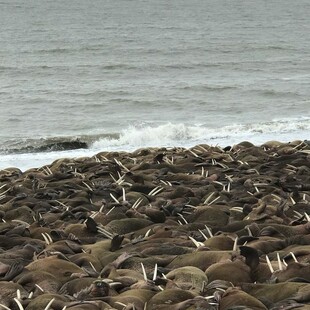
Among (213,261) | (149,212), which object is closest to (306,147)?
(149,212)

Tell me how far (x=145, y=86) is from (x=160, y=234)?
26.2 m

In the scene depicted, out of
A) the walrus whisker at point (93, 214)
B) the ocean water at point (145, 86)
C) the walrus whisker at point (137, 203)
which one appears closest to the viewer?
the walrus whisker at point (93, 214)

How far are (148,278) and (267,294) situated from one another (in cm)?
92

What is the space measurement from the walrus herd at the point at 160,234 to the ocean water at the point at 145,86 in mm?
7537

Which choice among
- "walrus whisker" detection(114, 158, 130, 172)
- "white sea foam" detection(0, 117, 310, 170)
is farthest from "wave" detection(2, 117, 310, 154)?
"walrus whisker" detection(114, 158, 130, 172)

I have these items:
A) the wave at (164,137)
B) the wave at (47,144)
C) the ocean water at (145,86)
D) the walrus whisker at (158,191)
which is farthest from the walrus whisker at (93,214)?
the wave at (47,144)

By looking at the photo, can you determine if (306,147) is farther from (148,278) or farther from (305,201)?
(148,278)

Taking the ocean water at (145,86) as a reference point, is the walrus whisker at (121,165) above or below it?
above

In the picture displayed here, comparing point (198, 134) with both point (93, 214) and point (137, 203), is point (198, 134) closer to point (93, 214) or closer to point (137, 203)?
point (137, 203)

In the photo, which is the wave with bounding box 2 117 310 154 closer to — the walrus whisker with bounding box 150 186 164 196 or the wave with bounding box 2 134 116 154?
the wave with bounding box 2 134 116 154

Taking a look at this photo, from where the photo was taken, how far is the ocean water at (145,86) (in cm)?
2106

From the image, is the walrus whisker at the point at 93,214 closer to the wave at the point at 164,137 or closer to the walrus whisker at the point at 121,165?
the walrus whisker at the point at 121,165

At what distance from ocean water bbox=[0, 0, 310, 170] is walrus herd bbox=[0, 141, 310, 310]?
24.7 feet

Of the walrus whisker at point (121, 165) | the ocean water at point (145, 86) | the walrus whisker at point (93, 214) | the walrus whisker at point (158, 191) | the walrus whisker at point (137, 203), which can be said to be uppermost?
the walrus whisker at point (93, 214)
